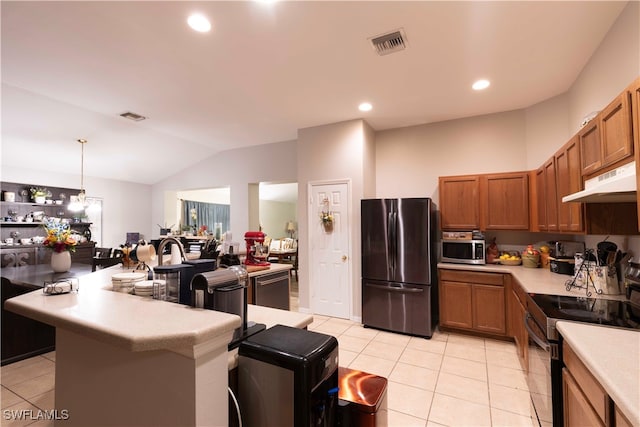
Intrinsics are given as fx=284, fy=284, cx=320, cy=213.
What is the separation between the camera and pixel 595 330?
4.95 ft

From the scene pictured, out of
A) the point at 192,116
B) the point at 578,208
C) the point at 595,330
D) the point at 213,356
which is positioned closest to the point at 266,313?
the point at 213,356

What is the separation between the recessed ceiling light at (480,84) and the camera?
3102mm

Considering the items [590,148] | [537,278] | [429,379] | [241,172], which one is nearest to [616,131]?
[590,148]

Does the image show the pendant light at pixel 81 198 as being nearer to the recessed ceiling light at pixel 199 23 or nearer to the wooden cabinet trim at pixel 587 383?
the recessed ceiling light at pixel 199 23

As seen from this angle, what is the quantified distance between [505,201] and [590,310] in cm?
207

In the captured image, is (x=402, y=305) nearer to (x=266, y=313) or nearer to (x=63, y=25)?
(x=266, y=313)

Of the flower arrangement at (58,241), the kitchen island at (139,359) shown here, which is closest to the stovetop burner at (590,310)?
the kitchen island at (139,359)

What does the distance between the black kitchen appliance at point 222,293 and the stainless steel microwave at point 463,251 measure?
10.6 ft

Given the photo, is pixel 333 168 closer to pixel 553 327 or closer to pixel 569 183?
pixel 569 183

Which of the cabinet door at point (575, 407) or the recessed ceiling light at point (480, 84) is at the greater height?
the recessed ceiling light at point (480, 84)

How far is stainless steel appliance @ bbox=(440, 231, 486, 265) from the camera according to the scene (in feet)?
11.9

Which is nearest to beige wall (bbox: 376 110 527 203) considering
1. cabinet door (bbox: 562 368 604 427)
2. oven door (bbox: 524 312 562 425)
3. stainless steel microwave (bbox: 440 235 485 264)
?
stainless steel microwave (bbox: 440 235 485 264)

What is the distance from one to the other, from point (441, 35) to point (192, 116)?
3.49 meters

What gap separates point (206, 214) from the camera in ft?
31.9
